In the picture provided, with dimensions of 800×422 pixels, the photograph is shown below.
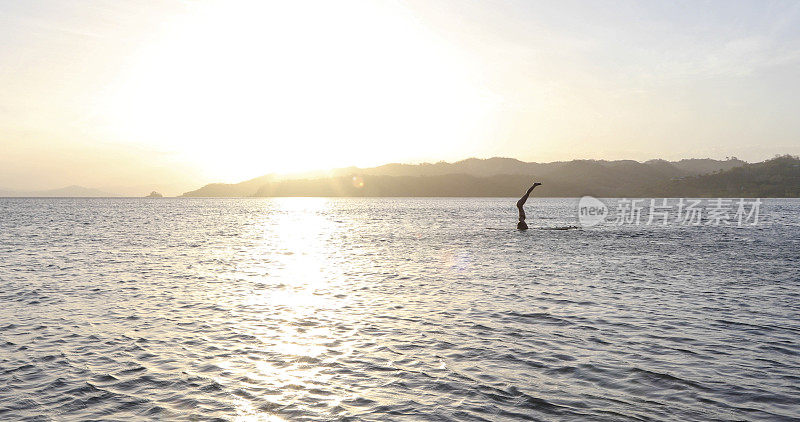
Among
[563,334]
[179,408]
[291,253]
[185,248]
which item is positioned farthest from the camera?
[185,248]

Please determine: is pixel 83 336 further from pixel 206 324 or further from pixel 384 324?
pixel 384 324

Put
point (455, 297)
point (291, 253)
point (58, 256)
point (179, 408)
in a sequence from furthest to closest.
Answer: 1. point (291, 253)
2. point (58, 256)
3. point (455, 297)
4. point (179, 408)

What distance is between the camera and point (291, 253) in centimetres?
4697

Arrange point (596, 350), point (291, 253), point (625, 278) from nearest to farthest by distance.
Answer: point (596, 350) < point (625, 278) < point (291, 253)

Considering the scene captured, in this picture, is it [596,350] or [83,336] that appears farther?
[83,336]

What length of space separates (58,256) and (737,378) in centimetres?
4698

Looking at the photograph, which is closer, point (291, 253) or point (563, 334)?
point (563, 334)

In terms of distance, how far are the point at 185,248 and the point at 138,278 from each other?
21926 mm

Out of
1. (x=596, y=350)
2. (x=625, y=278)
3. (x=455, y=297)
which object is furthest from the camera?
(x=625, y=278)

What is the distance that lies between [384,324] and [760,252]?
4171 centimetres

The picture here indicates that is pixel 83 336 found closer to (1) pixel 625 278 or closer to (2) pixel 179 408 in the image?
(2) pixel 179 408

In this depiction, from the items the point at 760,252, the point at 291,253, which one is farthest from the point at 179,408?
the point at 760,252

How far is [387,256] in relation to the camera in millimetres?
43438

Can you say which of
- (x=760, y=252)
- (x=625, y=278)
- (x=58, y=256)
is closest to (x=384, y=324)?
(x=625, y=278)
